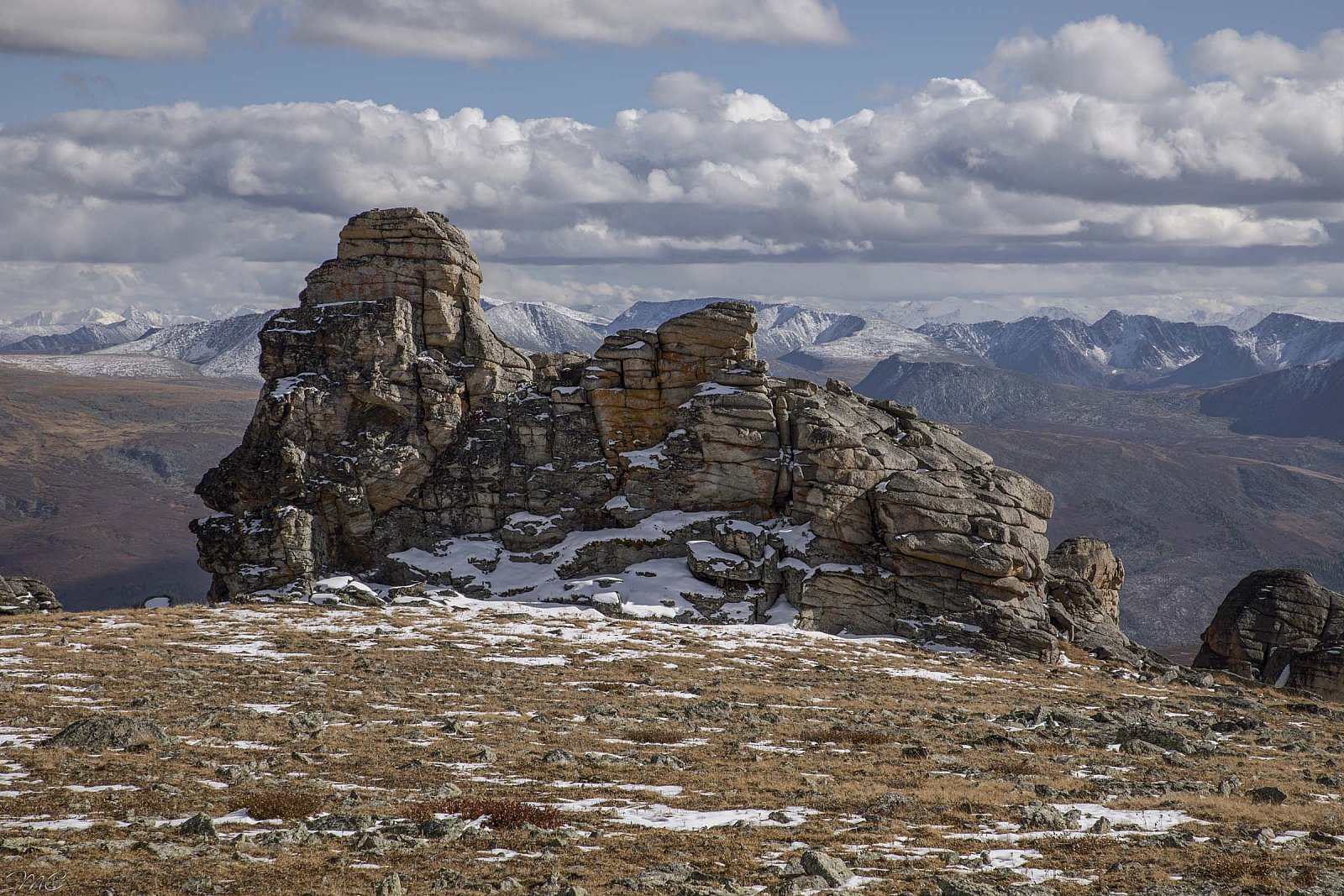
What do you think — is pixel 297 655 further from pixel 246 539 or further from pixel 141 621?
pixel 246 539

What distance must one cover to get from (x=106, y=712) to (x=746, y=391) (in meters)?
54.5

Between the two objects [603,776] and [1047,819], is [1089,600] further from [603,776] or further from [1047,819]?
[603,776]

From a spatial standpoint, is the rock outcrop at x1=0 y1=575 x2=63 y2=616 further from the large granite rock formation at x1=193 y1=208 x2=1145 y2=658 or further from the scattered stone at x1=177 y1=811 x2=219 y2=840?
the scattered stone at x1=177 y1=811 x2=219 y2=840

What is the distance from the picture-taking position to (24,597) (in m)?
61.0

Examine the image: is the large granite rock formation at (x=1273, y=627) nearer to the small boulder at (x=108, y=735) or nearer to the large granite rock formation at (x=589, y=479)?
the large granite rock formation at (x=589, y=479)

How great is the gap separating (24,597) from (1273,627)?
85.5m

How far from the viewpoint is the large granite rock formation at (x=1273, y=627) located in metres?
74.9

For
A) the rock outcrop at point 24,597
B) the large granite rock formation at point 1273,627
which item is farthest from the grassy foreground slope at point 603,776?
the large granite rock formation at point 1273,627

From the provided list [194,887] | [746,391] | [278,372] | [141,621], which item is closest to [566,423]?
[746,391]

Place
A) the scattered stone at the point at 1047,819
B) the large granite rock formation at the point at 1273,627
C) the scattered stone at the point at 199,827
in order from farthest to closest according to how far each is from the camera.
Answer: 1. the large granite rock formation at the point at 1273,627
2. the scattered stone at the point at 1047,819
3. the scattered stone at the point at 199,827

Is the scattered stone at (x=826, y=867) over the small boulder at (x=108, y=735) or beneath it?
over

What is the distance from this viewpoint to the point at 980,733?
121 feet

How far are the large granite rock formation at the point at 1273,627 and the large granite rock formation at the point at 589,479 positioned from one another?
9.12 metres

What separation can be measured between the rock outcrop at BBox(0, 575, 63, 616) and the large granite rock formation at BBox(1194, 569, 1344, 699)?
80418 mm
